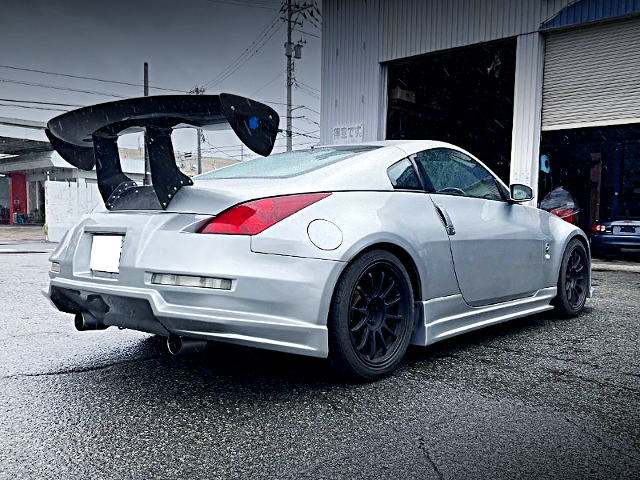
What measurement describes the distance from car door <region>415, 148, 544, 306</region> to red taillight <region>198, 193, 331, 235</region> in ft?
3.60

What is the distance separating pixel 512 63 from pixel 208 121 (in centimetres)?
1306

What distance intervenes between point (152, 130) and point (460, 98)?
14.6m

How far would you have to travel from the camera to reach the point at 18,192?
Result: 37.3 m

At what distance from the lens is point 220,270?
2.49 meters

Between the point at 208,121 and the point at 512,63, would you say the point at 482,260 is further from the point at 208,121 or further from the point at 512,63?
the point at 512,63

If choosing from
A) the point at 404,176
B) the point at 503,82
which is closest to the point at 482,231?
the point at 404,176

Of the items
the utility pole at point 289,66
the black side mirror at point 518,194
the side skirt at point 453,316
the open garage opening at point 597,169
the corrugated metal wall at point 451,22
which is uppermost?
the utility pole at point 289,66

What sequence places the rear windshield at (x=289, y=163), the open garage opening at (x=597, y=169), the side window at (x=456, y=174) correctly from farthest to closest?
the open garage opening at (x=597, y=169) → the side window at (x=456, y=174) → the rear windshield at (x=289, y=163)

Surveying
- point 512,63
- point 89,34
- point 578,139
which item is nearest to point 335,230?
point 512,63

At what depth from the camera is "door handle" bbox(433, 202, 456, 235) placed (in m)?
3.35

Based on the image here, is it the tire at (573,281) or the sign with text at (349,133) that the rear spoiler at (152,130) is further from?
the sign with text at (349,133)

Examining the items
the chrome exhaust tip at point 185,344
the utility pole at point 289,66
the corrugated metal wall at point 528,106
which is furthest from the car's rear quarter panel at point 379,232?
the utility pole at point 289,66

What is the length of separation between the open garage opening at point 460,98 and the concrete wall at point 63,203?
11.2m

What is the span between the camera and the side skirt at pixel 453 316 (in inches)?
125
